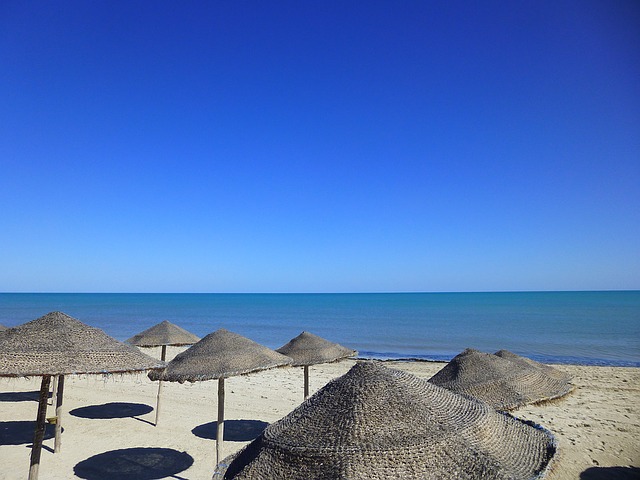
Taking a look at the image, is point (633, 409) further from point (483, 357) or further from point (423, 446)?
point (423, 446)

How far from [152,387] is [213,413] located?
4882 mm

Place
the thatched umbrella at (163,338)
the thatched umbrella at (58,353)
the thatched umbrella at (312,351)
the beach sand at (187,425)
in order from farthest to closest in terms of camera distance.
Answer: the thatched umbrella at (163,338) < the thatched umbrella at (312,351) < the beach sand at (187,425) < the thatched umbrella at (58,353)

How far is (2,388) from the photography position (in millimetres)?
14406

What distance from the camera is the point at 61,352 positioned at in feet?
18.4

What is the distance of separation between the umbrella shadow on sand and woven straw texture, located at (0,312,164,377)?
8.74 ft

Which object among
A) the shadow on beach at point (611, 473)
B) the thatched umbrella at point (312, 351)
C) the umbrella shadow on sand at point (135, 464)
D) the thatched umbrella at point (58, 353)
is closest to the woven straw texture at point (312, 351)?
the thatched umbrella at point (312, 351)

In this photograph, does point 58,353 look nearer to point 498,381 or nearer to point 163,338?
point 163,338

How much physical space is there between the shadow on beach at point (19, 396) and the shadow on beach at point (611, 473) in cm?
1453

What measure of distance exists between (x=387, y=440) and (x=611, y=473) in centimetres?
711

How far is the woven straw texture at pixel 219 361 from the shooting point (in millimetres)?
7336

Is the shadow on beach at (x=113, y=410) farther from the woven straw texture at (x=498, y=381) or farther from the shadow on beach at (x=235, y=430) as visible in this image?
the woven straw texture at (x=498, y=381)

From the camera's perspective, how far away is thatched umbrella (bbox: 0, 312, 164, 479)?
535 centimetres

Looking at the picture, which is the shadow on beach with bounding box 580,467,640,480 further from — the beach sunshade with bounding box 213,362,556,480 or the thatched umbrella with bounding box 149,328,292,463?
the thatched umbrella with bounding box 149,328,292,463

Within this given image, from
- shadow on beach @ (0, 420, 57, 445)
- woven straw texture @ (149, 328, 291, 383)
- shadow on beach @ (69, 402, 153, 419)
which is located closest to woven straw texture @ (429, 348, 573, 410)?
woven straw texture @ (149, 328, 291, 383)
